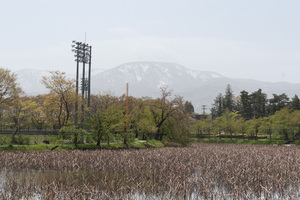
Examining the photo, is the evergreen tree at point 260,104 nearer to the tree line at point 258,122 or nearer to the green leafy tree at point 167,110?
the tree line at point 258,122

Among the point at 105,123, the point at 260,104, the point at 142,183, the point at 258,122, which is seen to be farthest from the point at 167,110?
the point at 260,104

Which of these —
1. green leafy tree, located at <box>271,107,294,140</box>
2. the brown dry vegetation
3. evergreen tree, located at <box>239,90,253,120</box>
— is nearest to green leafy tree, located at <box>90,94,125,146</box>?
the brown dry vegetation

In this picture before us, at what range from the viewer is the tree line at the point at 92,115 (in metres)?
42.1

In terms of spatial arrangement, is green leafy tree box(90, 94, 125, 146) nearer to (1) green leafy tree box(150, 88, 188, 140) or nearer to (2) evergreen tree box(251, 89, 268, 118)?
(1) green leafy tree box(150, 88, 188, 140)

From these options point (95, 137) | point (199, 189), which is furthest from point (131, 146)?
point (199, 189)

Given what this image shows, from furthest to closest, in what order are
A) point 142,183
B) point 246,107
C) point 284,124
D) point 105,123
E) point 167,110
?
point 246,107, point 284,124, point 167,110, point 105,123, point 142,183

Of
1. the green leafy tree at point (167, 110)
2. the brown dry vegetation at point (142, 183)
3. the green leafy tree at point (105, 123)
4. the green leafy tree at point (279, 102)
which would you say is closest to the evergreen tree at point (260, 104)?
the green leafy tree at point (279, 102)

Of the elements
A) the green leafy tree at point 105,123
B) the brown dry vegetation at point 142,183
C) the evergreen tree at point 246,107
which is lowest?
the brown dry vegetation at point 142,183

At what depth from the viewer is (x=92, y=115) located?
43031mm

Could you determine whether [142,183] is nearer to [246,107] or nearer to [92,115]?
[92,115]

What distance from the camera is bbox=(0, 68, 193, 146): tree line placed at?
42094 mm

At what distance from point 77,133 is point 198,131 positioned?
6081 centimetres

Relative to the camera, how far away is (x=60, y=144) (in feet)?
123

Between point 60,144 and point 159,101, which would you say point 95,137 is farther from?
point 159,101
